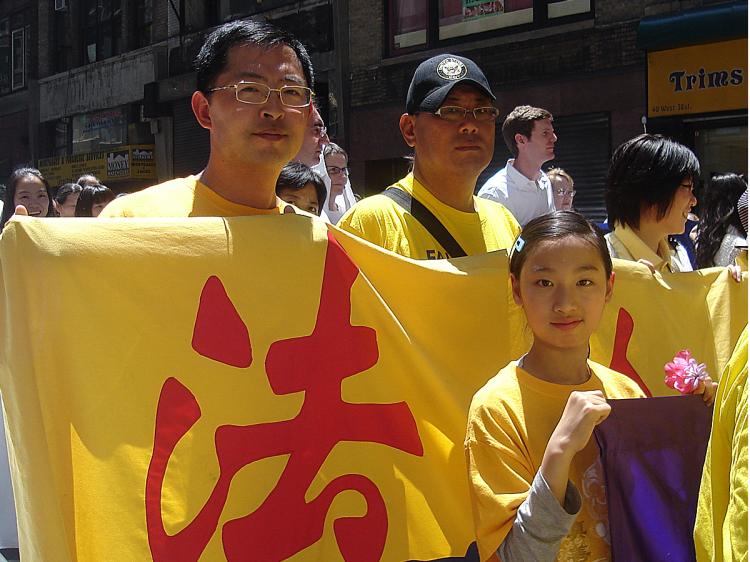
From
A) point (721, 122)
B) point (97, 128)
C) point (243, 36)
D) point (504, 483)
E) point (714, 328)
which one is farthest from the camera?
point (97, 128)

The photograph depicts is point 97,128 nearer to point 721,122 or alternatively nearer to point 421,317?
point 721,122

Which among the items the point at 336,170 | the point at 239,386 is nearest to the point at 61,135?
the point at 336,170

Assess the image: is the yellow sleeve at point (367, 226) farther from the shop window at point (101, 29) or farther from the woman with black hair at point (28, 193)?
the shop window at point (101, 29)

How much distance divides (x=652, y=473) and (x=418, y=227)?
106cm

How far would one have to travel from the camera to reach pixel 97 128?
19.4 meters

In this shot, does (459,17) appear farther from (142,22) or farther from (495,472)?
(495,472)

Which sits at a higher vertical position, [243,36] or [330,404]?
[243,36]

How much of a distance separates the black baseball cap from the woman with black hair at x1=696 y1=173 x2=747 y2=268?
2.26 m

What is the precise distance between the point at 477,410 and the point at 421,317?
53 cm

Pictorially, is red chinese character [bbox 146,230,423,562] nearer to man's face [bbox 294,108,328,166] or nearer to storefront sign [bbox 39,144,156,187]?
man's face [bbox 294,108,328,166]

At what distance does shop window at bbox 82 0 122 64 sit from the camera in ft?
63.2

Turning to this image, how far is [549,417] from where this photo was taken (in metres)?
1.83

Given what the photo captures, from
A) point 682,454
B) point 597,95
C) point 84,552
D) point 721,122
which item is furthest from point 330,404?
point 597,95

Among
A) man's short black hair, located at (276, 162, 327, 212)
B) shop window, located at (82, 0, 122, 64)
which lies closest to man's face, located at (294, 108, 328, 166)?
man's short black hair, located at (276, 162, 327, 212)
